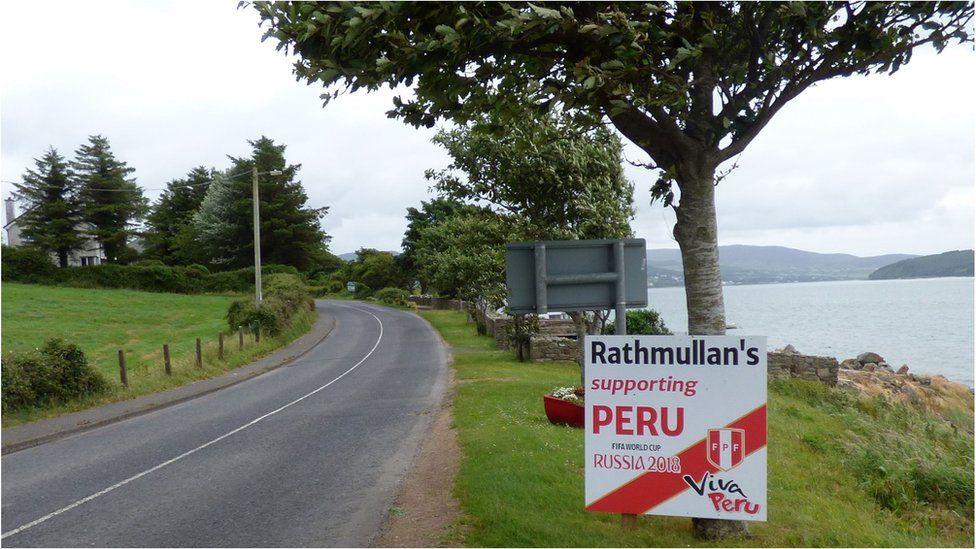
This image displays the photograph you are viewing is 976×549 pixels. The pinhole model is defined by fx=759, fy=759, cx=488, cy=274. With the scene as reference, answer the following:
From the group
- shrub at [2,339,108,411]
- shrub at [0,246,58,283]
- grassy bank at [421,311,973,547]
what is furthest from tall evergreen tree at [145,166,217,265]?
grassy bank at [421,311,973,547]

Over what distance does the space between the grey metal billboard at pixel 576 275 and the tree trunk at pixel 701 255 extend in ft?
1.40

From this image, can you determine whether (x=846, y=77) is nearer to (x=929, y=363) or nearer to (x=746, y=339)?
(x=746, y=339)

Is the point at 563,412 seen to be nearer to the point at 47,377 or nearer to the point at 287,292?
the point at 47,377

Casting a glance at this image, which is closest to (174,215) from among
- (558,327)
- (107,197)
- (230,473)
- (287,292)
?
(107,197)

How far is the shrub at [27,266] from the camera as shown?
189 ft

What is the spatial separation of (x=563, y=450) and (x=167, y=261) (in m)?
80.7

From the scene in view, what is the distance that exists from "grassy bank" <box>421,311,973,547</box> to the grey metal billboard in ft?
6.65

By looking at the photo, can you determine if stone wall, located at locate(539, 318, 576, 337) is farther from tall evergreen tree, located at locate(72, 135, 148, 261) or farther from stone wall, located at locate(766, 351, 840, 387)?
tall evergreen tree, located at locate(72, 135, 148, 261)

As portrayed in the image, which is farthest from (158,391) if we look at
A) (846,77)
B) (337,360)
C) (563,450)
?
(846,77)

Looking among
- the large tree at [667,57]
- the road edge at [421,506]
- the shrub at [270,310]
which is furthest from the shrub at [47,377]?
the shrub at [270,310]

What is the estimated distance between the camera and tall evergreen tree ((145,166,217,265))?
Answer: 272ft

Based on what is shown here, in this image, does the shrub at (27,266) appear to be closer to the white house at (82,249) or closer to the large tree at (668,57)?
the white house at (82,249)

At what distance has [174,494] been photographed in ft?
30.9

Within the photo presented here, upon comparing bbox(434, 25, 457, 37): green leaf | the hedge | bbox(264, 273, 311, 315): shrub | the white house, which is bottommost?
bbox(264, 273, 311, 315): shrub
